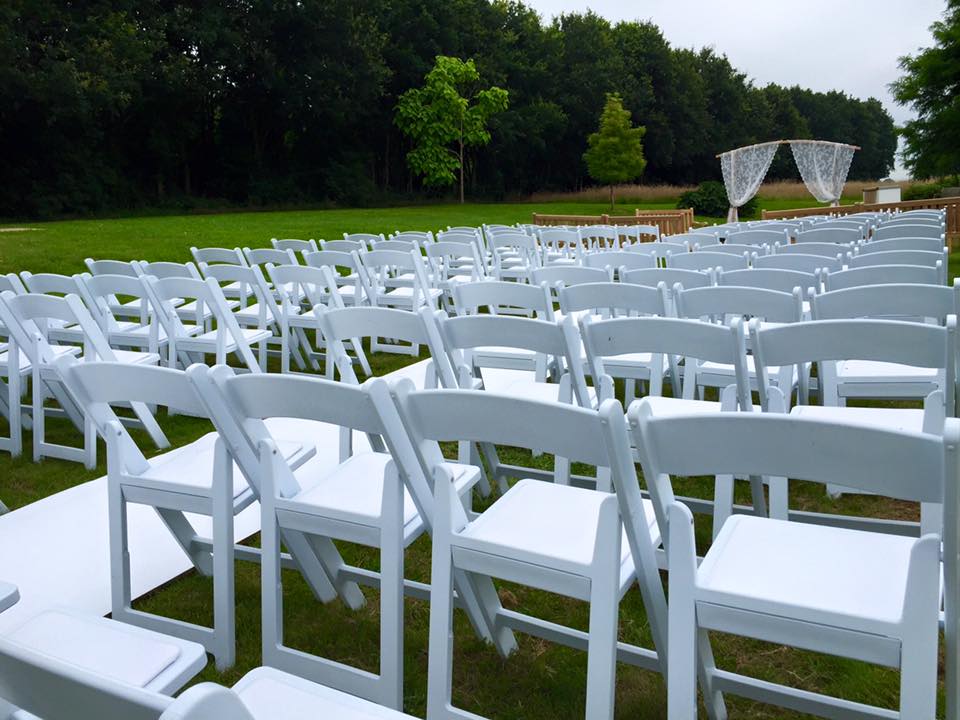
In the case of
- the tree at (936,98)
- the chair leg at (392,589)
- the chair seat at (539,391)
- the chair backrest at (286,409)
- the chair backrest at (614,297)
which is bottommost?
the chair leg at (392,589)

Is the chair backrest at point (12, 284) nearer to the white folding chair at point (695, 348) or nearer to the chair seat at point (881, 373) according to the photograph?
the white folding chair at point (695, 348)

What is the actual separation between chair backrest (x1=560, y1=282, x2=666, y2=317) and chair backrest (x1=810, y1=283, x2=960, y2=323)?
0.83 meters

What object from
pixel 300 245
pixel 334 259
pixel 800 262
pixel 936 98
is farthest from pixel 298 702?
pixel 936 98

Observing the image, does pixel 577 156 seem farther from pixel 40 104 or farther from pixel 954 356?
pixel 954 356

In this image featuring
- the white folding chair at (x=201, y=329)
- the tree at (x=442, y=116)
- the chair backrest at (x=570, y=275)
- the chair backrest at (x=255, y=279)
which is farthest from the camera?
the tree at (x=442, y=116)

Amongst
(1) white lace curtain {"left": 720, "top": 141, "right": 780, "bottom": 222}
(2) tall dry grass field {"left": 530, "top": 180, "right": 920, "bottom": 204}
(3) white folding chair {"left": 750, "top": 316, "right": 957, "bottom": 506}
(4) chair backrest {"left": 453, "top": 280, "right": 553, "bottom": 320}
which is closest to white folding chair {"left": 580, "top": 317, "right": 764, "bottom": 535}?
(3) white folding chair {"left": 750, "top": 316, "right": 957, "bottom": 506}

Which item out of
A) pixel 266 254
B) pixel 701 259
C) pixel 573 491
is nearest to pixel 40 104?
pixel 266 254

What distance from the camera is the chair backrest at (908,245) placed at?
23.7ft

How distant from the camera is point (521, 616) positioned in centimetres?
271

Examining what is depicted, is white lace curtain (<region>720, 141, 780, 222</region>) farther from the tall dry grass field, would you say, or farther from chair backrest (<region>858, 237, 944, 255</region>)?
the tall dry grass field

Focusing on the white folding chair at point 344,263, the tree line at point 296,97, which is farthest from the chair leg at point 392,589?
the tree line at point 296,97

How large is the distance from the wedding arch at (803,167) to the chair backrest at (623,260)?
60.8 ft

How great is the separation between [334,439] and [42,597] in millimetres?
1997

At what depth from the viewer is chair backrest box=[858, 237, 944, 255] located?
7238 mm
